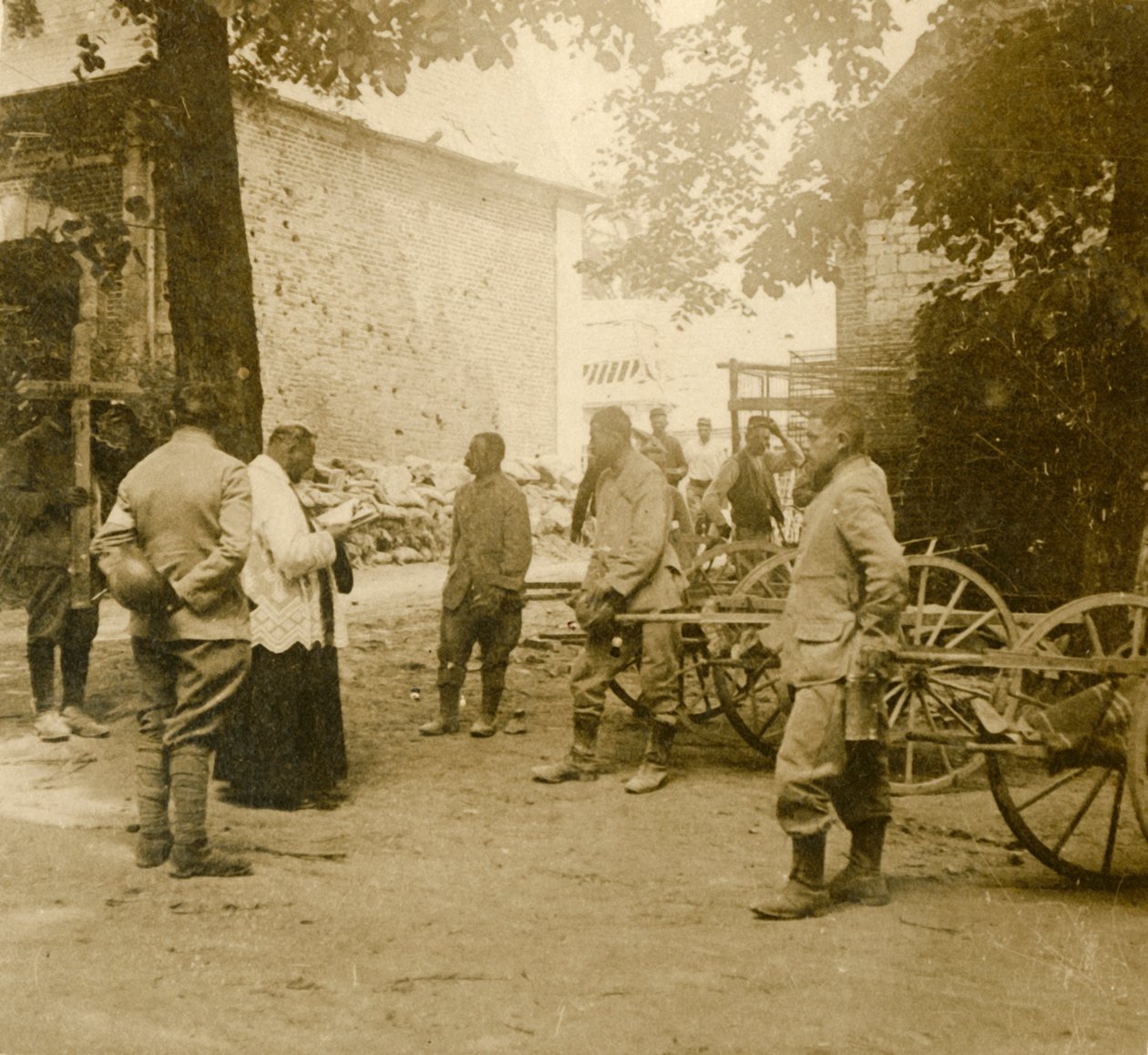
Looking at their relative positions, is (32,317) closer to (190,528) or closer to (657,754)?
(190,528)

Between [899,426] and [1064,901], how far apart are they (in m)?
5.64

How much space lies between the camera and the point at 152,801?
4.91m

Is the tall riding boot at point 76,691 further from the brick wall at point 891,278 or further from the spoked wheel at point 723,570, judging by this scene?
the brick wall at point 891,278

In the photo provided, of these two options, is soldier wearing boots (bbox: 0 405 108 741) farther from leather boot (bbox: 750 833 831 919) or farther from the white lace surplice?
leather boot (bbox: 750 833 831 919)

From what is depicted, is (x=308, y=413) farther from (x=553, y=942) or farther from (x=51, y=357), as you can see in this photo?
(x=553, y=942)

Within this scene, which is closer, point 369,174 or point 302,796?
point 302,796

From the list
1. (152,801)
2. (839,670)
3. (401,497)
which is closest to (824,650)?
(839,670)

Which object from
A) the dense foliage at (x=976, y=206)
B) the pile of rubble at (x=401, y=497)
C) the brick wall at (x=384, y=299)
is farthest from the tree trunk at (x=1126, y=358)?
the brick wall at (x=384, y=299)

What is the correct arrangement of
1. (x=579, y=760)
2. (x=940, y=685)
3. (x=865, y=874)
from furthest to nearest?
(x=579, y=760), (x=940, y=685), (x=865, y=874)

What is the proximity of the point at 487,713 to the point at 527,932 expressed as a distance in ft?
11.1

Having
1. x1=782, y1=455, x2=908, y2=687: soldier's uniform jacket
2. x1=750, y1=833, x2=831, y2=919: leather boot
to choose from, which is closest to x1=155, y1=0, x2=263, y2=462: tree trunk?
x1=782, y1=455, x2=908, y2=687: soldier's uniform jacket

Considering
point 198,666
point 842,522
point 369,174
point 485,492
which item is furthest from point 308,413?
point 842,522

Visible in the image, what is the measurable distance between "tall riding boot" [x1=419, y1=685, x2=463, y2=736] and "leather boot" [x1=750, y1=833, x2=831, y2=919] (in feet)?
11.3

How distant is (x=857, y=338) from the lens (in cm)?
1218
